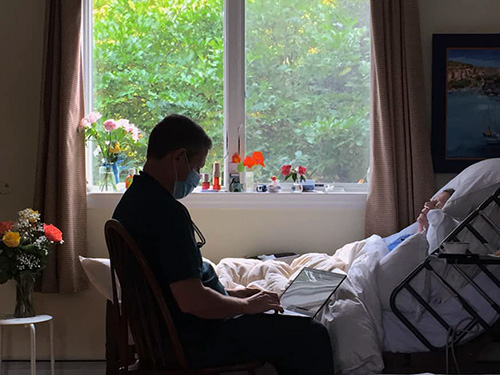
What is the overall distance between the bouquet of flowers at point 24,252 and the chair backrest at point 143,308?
146 cm

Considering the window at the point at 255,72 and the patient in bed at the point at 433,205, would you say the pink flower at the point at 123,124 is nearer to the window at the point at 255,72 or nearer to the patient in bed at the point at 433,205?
the window at the point at 255,72

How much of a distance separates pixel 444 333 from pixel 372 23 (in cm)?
187

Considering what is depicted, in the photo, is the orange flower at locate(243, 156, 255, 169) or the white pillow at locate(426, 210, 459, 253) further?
the orange flower at locate(243, 156, 255, 169)

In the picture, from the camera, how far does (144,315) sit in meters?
2.25

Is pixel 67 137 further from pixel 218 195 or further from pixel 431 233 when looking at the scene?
pixel 431 233

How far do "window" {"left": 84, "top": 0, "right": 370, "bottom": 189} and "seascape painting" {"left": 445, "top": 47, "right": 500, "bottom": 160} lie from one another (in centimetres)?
49

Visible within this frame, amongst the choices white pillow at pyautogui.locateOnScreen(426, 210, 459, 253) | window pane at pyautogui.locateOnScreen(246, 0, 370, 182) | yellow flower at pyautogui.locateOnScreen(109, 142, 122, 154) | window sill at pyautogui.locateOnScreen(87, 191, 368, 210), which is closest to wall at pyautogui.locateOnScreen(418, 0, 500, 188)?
window pane at pyautogui.locateOnScreen(246, 0, 370, 182)

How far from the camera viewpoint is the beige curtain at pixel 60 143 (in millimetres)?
4012

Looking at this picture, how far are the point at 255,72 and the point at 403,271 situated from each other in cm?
174

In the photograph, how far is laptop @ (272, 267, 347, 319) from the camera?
2561 millimetres

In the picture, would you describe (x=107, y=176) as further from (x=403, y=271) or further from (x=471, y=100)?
(x=471, y=100)

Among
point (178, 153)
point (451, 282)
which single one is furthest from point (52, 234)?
point (451, 282)

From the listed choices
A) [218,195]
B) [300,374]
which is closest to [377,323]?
[300,374]

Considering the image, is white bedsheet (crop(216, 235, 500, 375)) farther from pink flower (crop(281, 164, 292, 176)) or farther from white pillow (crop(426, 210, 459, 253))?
pink flower (crop(281, 164, 292, 176))
